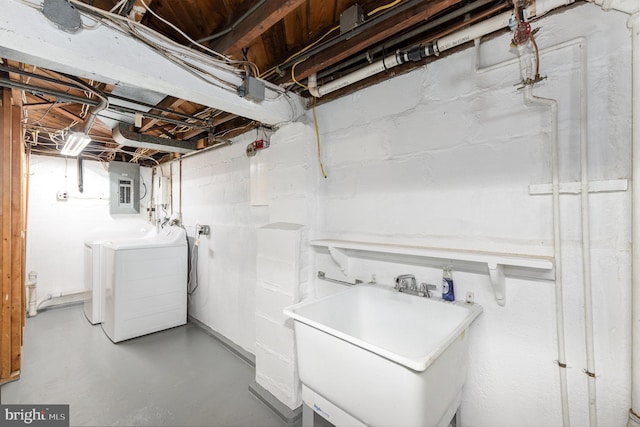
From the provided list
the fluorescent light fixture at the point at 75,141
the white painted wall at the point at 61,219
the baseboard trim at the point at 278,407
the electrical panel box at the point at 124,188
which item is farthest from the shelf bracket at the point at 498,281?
the white painted wall at the point at 61,219

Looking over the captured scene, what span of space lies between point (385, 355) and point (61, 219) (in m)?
5.06

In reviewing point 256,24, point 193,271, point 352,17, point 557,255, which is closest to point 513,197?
point 557,255

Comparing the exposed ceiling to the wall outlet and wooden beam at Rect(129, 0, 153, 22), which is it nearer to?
wooden beam at Rect(129, 0, 153, 22)

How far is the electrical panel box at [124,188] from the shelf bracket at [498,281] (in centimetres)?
510

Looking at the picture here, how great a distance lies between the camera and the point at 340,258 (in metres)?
1.74

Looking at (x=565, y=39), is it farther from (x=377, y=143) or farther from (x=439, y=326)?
(x=439, y=326)

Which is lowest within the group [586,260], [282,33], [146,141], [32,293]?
[32,293]

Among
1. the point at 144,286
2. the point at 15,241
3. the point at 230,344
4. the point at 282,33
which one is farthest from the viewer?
the point at 144,286

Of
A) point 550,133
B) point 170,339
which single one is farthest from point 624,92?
point 170,339

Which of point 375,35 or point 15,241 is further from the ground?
point 375,35

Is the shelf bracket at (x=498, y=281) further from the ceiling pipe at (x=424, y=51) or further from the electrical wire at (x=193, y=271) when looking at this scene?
the electrical wire at (x=193, y=271)

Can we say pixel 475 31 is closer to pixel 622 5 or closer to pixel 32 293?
pixel 622 5

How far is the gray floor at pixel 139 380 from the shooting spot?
5.98 feet

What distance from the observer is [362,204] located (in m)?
1.74
